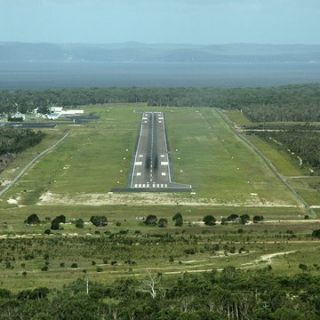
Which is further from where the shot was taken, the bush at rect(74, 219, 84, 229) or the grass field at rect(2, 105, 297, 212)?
the grass field at rect(2, 105, 297, 212)

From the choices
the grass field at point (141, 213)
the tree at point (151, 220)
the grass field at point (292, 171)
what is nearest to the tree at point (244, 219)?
the grass field at point (141, 213)

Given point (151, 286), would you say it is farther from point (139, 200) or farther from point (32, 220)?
point (139, 200)

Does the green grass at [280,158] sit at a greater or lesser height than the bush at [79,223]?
lesser

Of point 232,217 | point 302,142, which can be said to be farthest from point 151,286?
point 302,142

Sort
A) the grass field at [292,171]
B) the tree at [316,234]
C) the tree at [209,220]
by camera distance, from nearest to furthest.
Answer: the tree at [316,234] → the tree at [209,220] → the grass field at [292,171]

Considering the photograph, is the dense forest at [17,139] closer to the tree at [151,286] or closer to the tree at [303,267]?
the tree at [303,267]

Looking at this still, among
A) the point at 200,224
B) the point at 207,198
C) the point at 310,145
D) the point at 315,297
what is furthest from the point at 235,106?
Answer: the point at 315,297

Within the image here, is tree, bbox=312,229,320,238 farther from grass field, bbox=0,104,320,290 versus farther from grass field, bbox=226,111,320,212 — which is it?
grass field, bbox=226,111,320,212

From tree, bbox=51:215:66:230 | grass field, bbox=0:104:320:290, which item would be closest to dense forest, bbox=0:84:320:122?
grass field, bbox=0:104:320:290

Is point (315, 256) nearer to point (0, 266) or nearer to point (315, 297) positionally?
point (315, 297)
